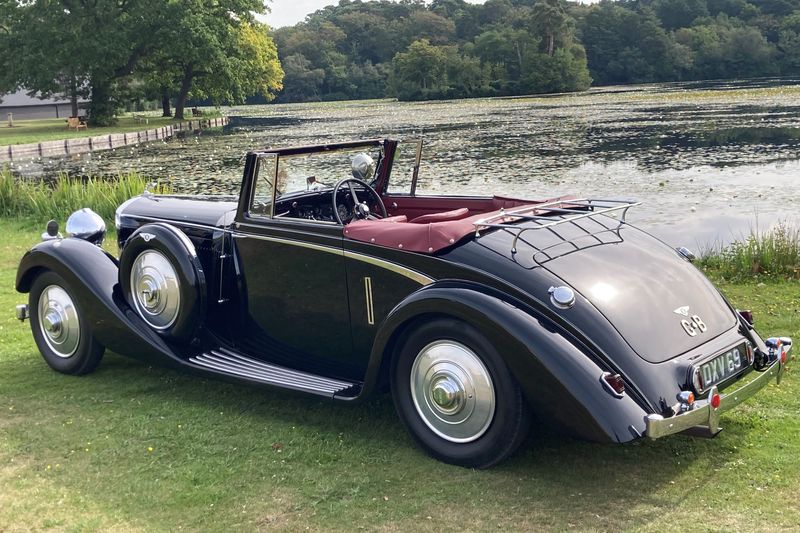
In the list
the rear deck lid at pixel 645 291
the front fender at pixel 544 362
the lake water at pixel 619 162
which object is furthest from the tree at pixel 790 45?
the front fender at pixel 544 362

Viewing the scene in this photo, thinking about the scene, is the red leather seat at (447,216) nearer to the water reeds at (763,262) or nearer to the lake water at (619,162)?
the water reeds at (763,262)

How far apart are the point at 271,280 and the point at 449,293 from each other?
1.51m

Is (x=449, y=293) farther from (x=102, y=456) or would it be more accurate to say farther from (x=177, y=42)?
(x=177, y=42)

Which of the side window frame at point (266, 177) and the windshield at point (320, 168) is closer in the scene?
the side window frame at point (266, 177)

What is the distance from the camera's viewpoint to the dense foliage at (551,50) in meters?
82.6

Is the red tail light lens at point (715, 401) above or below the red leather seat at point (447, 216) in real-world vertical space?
below

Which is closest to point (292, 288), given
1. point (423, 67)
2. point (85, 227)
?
point (85, 227)

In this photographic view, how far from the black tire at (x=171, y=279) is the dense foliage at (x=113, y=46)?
137 ft

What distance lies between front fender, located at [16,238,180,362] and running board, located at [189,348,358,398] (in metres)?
0.26

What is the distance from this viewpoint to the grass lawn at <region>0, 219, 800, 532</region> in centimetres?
334

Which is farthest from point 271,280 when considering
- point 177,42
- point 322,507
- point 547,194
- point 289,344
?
point 177,42

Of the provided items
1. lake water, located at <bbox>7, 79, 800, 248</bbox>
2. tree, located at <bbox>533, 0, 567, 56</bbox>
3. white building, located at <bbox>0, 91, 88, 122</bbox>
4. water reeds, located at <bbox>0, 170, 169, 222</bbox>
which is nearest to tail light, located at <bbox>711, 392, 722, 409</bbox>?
lake water, located at <bbox>7, 79, 800, 248</bbox>

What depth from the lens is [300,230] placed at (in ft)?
15.0

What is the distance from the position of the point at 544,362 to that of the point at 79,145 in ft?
111
